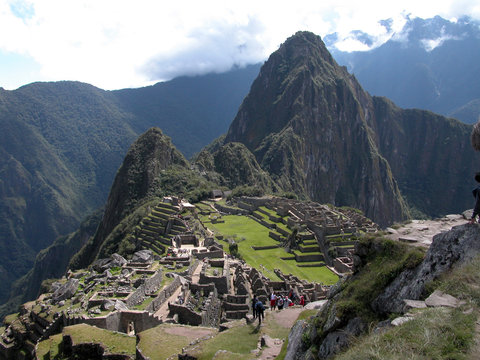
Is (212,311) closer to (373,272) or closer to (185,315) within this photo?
(185,315)

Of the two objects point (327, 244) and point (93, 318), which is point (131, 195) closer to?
point (327, 244)

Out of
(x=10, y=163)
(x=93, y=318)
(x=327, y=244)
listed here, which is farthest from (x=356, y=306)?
(x=10, y=163)

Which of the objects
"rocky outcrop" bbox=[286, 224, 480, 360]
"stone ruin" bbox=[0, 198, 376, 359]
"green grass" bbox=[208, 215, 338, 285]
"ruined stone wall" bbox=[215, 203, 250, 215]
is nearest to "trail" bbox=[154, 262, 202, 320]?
"stone ruin" bbox=[0, 198, 376, 359]

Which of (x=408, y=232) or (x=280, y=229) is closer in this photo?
(x=408, y=232)

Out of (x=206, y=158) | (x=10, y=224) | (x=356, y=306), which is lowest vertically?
(x=10, y=224)

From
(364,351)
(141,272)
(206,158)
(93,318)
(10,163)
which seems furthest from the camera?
(10,163)

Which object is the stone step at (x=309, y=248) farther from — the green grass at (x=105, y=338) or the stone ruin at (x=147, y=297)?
the green grass at (x=105, y=338)

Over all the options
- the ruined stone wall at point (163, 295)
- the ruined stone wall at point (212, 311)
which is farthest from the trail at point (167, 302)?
the ruined stone wall at point (212, 311)

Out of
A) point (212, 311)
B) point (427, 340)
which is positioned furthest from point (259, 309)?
point (427, 340)
